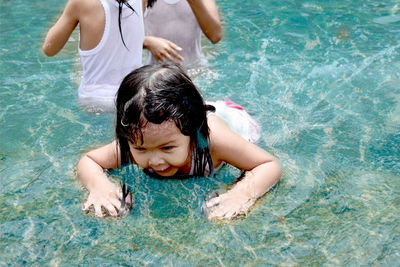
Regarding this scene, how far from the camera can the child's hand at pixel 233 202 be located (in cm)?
296

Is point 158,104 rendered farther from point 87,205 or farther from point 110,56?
point 110,56

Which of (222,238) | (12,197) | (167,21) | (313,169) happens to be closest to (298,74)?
(167,21)

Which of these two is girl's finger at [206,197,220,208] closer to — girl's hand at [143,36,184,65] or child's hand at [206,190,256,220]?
child's hand at [206,190,256,220]

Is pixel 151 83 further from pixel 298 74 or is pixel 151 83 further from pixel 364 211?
pixel 298 74

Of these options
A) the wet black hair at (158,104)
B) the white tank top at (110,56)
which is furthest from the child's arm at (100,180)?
the white tank top at (110,56)

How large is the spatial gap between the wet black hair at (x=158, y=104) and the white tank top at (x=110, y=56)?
1034 mm

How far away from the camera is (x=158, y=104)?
2.81 meters

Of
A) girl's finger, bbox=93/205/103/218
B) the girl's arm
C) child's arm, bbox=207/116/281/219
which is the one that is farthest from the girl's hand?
girl's finger, bbox=93/205/103/218

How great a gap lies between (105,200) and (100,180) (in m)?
0.18

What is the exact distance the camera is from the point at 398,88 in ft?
15.0

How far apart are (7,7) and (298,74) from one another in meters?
4.35

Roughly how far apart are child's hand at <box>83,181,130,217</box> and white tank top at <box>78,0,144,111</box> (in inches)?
45.7

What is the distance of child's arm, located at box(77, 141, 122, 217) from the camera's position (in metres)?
3.03

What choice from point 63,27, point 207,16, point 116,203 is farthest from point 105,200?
point 207,16
